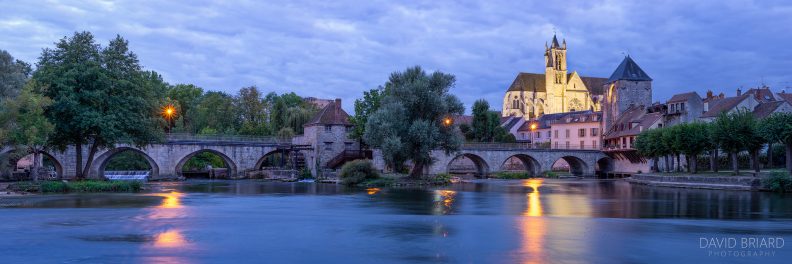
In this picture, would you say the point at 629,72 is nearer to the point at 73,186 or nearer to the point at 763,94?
the point at 763,94

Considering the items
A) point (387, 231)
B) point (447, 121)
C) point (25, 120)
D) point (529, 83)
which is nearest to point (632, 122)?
point (447, 121)

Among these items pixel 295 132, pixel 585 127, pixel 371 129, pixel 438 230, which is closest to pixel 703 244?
pixel 438 230

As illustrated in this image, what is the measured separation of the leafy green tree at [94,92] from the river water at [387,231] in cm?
626

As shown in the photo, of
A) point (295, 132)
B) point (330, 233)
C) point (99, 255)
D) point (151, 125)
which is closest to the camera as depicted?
point (99, 255)

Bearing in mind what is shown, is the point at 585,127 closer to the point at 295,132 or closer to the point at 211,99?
the point at 295,132

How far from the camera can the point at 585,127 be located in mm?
84125

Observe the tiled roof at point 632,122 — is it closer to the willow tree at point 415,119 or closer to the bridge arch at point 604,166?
the bridge arch at point 604,166

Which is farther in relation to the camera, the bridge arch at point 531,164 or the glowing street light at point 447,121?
the bridge arch at point 531,164

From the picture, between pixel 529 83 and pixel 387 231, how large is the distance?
114 m

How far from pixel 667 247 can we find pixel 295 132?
58907 millimetres

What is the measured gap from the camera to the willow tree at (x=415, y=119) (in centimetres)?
4644

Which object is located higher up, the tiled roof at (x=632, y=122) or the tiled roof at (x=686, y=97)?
the tiled roof at (x=686, y=97)

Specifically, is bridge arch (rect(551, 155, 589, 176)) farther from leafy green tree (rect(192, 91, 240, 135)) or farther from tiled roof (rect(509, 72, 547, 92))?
tiled roof (rect(509, 72, 547, 92))

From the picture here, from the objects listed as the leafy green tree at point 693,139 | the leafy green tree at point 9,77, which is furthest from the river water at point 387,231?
the leafy green tree at point 693,139
